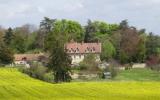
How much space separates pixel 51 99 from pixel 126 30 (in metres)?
117

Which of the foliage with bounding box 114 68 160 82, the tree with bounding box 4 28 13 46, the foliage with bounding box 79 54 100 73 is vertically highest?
the tree with bounding box 4 28 13 46

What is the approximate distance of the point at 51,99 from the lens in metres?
47.7

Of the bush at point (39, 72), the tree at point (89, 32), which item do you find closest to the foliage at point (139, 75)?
the bush at point (39, 72)

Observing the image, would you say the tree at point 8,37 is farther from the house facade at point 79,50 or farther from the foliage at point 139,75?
the foliage at point 139,75

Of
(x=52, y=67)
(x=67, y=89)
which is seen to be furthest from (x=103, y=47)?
(x=67, y=89)

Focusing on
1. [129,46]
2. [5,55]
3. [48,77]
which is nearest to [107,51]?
[129,46]

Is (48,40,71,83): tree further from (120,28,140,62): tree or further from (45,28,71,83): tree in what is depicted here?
(120,28,140,62): tree

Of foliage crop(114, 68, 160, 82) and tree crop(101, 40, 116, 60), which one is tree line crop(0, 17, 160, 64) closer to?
tree crop(101, 40, 116, 60)

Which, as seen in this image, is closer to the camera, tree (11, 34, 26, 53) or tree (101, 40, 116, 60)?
tree (101, 40, 116, 60)

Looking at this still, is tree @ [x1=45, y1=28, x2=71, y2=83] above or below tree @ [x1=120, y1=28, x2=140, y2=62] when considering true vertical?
below

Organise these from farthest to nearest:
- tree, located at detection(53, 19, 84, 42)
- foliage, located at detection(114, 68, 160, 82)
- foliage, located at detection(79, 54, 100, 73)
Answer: tree, located at detection(53, 19, 84, 42) → foliage, located at detection(79, 54, 100, 73) → foliage, located at detection(114, 68, 160, 82)

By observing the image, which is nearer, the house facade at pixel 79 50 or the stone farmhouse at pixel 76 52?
the stone farmhouse at pixel 76 52

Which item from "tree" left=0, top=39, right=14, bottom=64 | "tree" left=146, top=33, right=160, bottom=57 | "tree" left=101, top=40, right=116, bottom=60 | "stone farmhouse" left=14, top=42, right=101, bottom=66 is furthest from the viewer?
"stone farmhouse" left=14, top=42, right=101, bottom=66

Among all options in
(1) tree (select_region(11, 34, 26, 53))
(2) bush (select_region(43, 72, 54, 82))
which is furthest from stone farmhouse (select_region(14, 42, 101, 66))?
(2) bush (select_region(43, 72, 54, 82))
